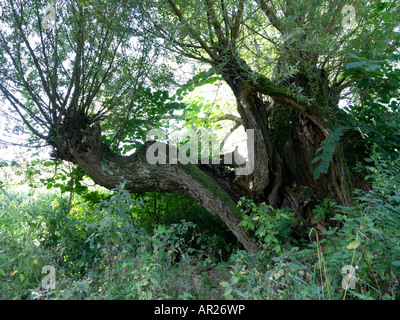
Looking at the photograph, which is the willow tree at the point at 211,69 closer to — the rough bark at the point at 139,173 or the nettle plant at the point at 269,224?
the rough bark at the point at 139,173

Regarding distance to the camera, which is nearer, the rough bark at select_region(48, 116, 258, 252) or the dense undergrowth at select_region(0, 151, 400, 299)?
the dense undergrowth at select_region(0, 151, 400, 299)

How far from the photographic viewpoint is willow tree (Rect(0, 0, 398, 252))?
12.6 ft

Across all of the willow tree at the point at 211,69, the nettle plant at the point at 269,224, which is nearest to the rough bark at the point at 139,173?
the willow tree at the point at 211,69

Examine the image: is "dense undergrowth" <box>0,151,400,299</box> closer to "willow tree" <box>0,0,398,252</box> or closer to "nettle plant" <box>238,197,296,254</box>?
"nettle plant" <box>238,197,296,254</box>

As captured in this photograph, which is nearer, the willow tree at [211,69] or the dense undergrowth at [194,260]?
the dense undergrowth at [194,260]

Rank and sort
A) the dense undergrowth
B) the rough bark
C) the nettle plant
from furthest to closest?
the rough bark
the nettle plant
the dense undergrowth

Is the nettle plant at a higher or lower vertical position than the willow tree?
lower

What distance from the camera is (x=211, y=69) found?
14.3ft

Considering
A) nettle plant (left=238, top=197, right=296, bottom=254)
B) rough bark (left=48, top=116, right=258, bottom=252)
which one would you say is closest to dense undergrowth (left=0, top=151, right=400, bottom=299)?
nettle plant (left=238, top=197, right=296, bottom=254)

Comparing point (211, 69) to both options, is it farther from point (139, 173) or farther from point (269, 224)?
point (269, 224)

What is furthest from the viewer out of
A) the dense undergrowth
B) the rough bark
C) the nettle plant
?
the rough bark

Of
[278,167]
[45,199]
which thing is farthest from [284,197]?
[45,199]

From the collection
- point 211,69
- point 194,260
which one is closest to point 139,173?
point 194,260

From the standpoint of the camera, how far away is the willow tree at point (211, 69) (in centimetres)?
383
